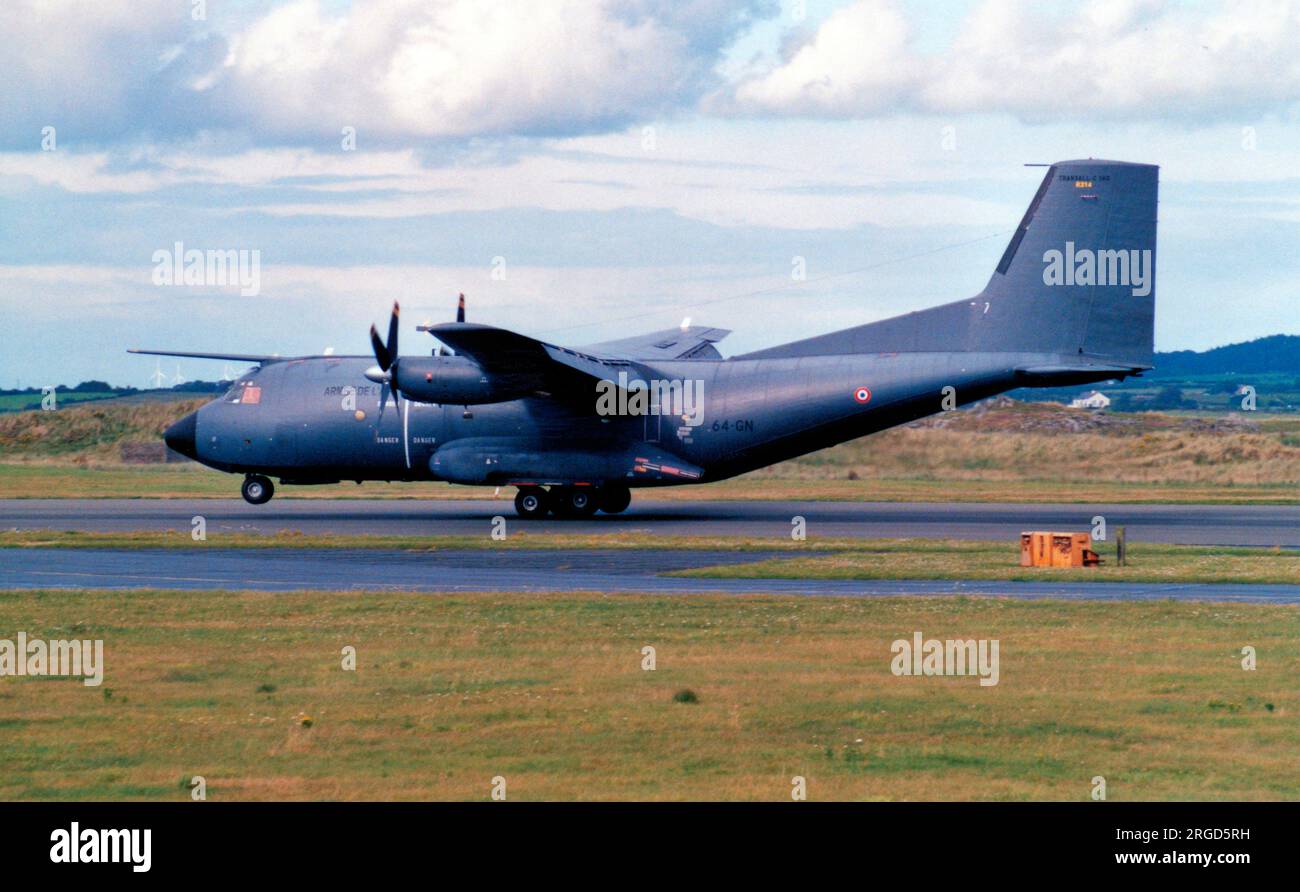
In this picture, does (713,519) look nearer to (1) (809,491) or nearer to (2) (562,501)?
(2) (562,501)

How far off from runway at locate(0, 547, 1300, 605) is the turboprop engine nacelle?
251 inches

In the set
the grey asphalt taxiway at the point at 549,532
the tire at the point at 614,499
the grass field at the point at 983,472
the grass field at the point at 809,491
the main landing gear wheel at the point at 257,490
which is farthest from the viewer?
the grass field at the point at 983,472

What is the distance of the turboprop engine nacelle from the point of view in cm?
3822

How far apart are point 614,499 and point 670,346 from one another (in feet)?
20.0

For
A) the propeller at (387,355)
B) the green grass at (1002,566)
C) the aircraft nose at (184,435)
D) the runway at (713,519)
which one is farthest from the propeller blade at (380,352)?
the green grass at (1002,566)

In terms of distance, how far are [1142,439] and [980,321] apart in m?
33.0

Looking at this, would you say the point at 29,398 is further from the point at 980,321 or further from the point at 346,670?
the point at 346,670

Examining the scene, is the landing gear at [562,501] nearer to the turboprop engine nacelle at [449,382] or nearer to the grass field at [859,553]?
the turboprop engine nacelle at [449,382]

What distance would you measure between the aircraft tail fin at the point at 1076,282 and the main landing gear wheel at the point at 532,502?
A: 10948 mm

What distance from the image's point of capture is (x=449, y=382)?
3825 centimetres

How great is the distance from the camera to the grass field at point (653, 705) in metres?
13.3

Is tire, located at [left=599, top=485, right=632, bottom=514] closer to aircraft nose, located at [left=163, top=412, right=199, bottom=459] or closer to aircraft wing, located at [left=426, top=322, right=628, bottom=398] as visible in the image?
aircraft wing, located at [left=426, top=322, right=628, bottom=398]

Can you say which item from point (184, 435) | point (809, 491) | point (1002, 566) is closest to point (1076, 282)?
point (1002, 566)
